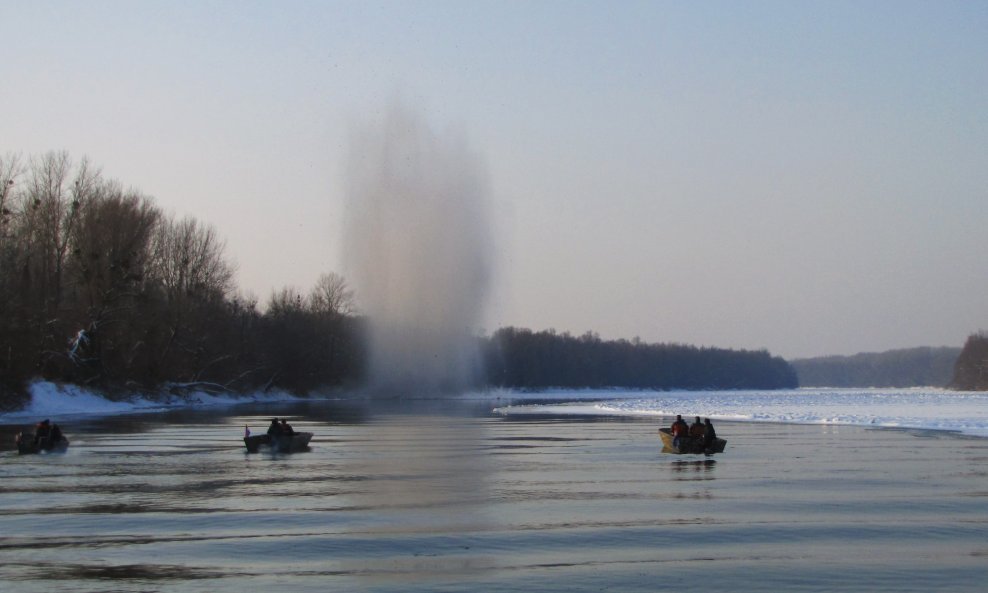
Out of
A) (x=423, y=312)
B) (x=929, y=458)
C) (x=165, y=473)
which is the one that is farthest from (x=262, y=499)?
(x=423, y=312)

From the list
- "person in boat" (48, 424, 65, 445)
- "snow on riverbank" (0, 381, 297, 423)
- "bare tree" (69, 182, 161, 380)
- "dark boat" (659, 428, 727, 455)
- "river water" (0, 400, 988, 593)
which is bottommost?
"river water" (0, 400, 988, 593)

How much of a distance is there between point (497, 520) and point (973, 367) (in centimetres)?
17323

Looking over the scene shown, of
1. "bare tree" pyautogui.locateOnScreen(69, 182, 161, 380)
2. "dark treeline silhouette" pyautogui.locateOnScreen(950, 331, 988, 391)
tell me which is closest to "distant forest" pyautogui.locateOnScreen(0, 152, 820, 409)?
"bare tree" pyautogui.locateOnScreen(69, 182, 161, 380)

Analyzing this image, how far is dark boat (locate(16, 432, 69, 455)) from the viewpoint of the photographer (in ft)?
122

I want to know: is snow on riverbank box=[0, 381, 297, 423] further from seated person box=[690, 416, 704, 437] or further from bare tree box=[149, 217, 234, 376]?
seated person box=[690, 416, 704, 437]

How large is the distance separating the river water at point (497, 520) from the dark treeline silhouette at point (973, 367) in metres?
143

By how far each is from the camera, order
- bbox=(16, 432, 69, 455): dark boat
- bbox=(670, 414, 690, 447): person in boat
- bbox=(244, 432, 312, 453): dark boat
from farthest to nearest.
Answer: bbox=(244, 432, 312, 453): dark boat < bbox=(16, 432, 69, 455): dark boat < bbox=(670, 414, 690, 447): person in boat

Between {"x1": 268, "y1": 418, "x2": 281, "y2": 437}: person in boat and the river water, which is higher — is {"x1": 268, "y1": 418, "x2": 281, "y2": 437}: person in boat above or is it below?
above

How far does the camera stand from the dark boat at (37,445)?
37.2m

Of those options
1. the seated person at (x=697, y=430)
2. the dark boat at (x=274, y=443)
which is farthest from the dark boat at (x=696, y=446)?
the dark boat at (x=274, y=443)

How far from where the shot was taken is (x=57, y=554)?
1681cm

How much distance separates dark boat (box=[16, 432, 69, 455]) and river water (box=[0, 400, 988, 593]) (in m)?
0.74

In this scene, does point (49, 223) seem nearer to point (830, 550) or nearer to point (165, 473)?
point (165, 473)

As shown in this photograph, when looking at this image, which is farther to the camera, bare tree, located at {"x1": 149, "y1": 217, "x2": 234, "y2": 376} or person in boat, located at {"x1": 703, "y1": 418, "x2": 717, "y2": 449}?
bare tree, located at {"x1": 149, "y1": 217, "x2": 234, "y2": 376}
